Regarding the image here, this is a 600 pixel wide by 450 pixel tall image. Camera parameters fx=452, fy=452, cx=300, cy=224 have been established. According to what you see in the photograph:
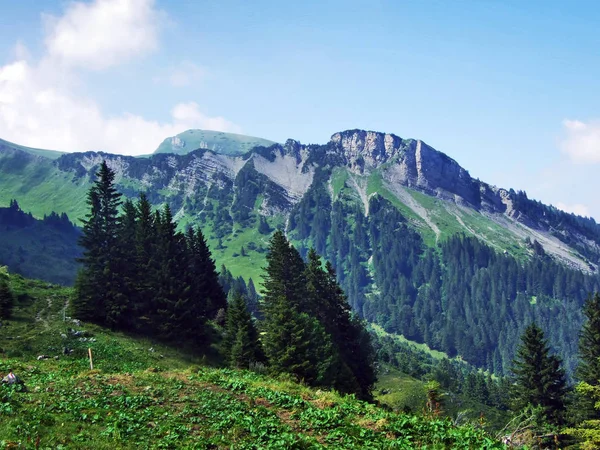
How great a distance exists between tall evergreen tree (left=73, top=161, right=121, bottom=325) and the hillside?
24580 mm

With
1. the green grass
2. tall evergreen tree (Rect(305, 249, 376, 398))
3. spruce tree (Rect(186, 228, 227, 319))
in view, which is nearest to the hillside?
tall evergreen tree (Rect(305, 249, 376, 398))

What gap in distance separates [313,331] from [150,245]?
28.0 m

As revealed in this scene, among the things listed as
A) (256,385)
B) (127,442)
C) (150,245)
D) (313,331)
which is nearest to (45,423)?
(127,442)

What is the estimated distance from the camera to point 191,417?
2091cm

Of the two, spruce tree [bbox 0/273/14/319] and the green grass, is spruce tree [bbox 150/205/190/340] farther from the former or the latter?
the green grass

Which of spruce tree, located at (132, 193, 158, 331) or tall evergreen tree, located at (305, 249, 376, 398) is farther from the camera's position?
tall evergreen tree, located at (305, 249, 376, 398)

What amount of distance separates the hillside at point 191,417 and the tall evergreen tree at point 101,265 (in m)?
Result: 24.6

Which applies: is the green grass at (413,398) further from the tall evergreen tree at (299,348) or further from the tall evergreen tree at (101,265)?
the tall evergreen tree at (101,265)

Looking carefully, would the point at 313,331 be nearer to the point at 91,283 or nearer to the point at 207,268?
the point at 91,283

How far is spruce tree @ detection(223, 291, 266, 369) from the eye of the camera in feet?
173

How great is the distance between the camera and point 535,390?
61.8 meters

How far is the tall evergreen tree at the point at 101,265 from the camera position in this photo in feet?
183

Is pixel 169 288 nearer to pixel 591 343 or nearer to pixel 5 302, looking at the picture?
pixel 5 302

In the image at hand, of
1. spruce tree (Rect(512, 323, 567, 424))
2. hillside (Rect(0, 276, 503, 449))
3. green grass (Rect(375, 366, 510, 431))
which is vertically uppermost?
hillside (Rect(0, 276, 503, 449))
